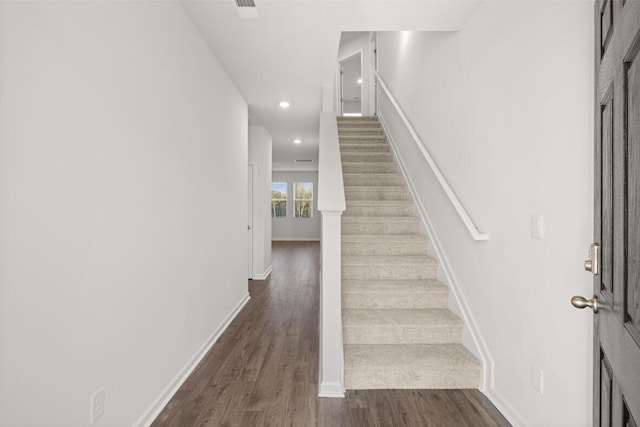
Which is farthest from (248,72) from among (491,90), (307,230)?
(307,230)

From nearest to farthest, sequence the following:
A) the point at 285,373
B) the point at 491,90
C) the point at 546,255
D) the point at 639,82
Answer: the point at 639,82, the point at 546,255, the point at 491,90, the point at 285,373

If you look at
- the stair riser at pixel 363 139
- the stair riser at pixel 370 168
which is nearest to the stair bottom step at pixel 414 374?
the stair riser at pixel 370 168

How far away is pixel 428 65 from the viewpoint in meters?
3.40

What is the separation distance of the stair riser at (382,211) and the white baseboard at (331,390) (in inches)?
75.4

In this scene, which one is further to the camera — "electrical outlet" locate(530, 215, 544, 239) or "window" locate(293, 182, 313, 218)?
"window" locate(293, 182, 313, 218)

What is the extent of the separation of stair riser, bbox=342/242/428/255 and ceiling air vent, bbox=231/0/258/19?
1.94 meters

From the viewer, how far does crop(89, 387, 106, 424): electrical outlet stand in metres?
1.46

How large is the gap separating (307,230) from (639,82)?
11852mm

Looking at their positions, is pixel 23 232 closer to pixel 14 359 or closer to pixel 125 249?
pixel 14 359

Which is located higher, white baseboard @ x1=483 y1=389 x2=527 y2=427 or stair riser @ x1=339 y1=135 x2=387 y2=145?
stair riser @ x1=339 y1=135 x2=387 y2=145

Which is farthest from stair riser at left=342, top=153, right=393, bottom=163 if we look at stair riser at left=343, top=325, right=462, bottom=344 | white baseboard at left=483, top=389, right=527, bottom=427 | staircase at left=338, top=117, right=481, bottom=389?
white baseboard at left=483, top=389, right=527, bottom=427

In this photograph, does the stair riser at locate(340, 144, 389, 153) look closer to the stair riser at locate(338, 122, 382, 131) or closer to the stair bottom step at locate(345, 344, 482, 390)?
the stair riser at locate(338, 122, 382, 131)

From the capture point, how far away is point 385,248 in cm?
330

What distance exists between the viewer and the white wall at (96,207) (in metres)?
1.11
